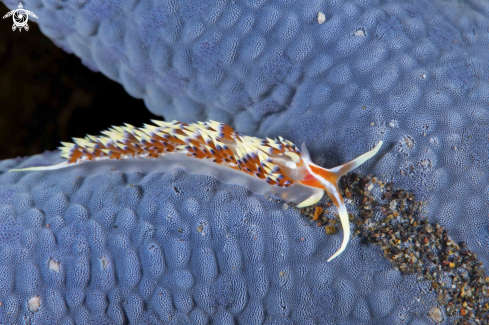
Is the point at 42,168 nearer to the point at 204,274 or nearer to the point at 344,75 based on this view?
the point at 204,274

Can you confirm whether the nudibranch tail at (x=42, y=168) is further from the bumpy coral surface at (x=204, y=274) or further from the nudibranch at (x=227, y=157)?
the bumpy coral surface at (x=204, y=274)

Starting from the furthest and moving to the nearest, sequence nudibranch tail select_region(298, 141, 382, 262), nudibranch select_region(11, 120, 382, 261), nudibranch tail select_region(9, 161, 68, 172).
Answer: nudibranch tail select_region(9, 161, 68, 172) → nudibranch select_region(11, 120, 382, 261) → nudibranch tail select_region(298, 141, 382, 262)

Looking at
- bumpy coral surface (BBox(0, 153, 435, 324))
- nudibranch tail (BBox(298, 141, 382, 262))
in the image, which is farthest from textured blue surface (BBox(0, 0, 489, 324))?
nudibranch tail (BBox(298, 141, 382, 262))

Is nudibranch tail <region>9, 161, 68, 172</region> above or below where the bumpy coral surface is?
above

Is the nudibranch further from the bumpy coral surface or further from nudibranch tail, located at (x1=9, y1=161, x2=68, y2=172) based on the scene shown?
the bumpy coral surface

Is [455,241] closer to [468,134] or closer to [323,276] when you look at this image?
[468,134]

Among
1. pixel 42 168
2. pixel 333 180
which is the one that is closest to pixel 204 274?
pixel 333 180
